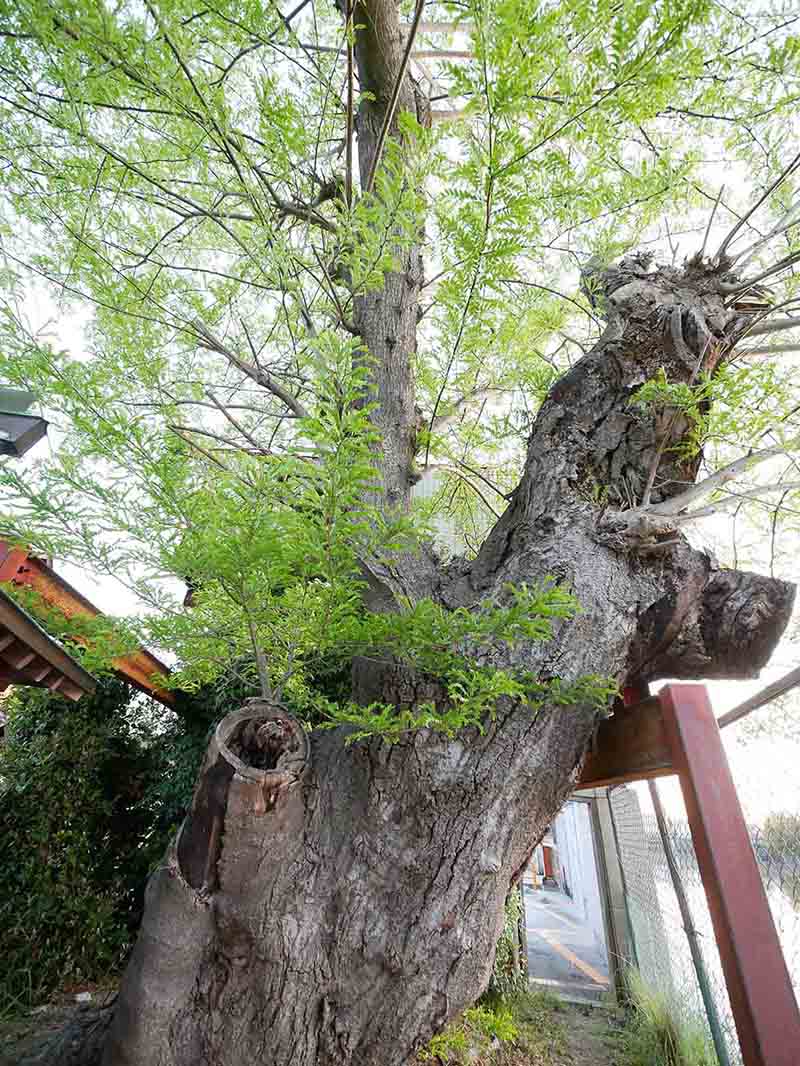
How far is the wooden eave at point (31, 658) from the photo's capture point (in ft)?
8.66

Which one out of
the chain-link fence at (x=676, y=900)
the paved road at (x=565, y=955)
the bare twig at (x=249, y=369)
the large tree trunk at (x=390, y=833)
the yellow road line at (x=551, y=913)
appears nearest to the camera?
the large tree trunk at (x=390, y=833)

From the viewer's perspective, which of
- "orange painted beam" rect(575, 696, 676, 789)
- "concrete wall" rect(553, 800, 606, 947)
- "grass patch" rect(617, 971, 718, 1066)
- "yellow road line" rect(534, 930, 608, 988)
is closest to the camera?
"orange painted beam" rect(575, 696, 676, 789)

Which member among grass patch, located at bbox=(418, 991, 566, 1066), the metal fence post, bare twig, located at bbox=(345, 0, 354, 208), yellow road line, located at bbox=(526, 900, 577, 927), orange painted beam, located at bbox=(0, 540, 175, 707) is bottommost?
grass patch, located at bbox=(418, 991, 566, 1066)

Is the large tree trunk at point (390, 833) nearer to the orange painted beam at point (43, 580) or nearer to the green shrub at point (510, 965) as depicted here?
the orange painted beam at point (43, 580)

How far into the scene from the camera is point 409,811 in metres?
1.41

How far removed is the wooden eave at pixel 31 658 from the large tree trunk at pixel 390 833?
1.70 metres

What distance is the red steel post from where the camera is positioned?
1.16 metres

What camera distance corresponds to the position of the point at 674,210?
235 centimetres

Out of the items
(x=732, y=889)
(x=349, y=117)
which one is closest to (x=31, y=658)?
(x=349, y=117)

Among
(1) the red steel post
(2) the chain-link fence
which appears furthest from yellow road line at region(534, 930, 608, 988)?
(1) the red steel post

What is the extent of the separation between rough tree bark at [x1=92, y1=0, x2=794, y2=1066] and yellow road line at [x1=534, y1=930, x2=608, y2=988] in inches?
194

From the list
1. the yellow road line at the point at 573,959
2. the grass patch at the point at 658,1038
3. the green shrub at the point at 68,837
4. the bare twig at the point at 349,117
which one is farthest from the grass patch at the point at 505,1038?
the bare twig at the point at 349,117

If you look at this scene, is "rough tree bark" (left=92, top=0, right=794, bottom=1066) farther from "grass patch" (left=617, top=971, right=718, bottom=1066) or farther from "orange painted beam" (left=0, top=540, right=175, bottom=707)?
"grass patch" (left=617, top=971, right=718, bottom=1066)

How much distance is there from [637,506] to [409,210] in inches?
48.2
